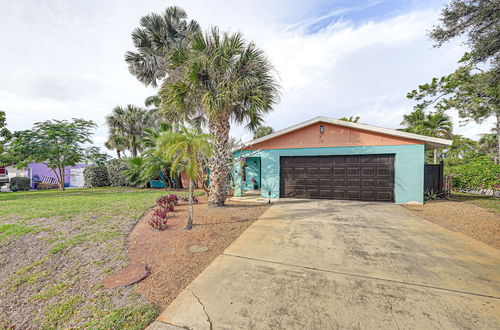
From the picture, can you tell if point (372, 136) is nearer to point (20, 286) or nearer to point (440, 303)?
point (440, 303)

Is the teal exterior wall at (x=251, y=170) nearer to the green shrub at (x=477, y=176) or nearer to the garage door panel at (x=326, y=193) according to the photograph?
the garage door panel at (x=326, y=193)

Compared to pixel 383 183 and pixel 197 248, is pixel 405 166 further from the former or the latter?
pixel 197 248

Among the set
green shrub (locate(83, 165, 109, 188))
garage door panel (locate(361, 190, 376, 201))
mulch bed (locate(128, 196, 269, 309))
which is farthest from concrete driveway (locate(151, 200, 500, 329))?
green shrub (locate(83, 165, 109, 188))

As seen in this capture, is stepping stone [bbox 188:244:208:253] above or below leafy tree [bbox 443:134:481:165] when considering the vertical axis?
below

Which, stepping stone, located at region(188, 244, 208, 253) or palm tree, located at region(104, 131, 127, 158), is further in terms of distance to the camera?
palm tree, located at region(104, 131, 127, 158)

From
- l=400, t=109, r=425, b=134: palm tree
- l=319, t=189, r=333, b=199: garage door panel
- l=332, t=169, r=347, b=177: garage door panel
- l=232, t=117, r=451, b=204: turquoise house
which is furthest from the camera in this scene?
l=400, t=109, r=425, b=134: palm tree

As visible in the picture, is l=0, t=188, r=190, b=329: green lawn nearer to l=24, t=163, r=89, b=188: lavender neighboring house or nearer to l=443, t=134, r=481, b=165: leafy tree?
l=24, t=163, r=89, b=188: lavender neighboring house

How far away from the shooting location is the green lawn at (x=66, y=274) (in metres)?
2.19

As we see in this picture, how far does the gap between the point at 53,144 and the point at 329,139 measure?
19.4 meters

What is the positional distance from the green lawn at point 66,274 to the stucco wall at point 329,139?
7.00 meters

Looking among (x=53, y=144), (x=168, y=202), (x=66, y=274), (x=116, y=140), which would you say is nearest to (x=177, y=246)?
(x=66, y=274)

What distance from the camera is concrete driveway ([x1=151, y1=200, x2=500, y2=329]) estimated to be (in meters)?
2.03

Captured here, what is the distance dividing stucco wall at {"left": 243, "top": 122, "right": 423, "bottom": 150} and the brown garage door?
62 cm

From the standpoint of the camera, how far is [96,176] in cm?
1727
